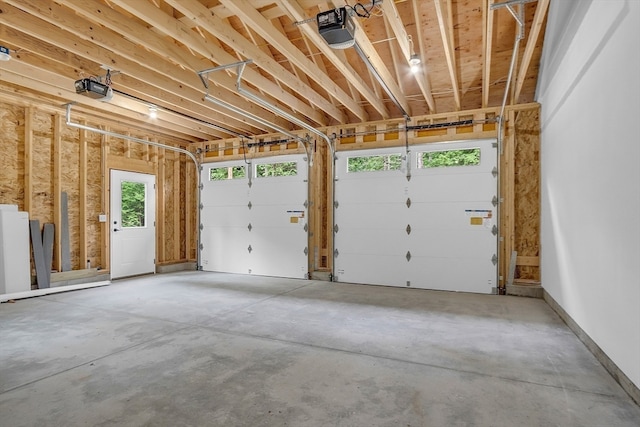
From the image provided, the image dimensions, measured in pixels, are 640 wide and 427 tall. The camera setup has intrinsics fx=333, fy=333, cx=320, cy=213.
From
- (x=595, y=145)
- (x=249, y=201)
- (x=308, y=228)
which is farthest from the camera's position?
(x=249, y=201)

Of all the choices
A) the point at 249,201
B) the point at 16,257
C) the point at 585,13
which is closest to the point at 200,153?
the point at 249,201

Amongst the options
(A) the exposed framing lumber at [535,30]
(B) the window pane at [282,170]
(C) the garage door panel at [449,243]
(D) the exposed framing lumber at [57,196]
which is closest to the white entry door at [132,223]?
(D) the exposed framing lumber at [57,196]

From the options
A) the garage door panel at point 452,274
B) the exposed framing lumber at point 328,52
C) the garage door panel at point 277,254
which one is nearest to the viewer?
the exposed framing lumber at point 328,52

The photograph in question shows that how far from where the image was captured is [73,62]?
14.2ft

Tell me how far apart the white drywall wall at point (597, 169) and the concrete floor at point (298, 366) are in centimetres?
47

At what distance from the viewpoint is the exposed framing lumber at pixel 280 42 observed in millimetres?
3156

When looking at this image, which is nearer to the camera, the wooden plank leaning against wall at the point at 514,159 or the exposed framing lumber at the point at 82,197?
the wooden plank leaning against wall at the point at 514,159

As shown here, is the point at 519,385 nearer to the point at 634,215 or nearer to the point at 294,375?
the point at 634,215

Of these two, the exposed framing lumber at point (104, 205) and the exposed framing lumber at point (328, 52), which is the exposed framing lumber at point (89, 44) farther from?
the exposed framing lumber at point (328, 52)

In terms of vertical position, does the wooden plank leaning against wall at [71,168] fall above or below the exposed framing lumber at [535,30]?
below

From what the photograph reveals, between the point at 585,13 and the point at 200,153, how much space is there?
747 cm

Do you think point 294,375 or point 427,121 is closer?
point 294,375

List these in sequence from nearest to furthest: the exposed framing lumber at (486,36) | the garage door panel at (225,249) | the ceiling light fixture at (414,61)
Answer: the exposed framing lumber at (486,36) < the ceiling light fixture at (414,61) < the garage door panel at (225,249)

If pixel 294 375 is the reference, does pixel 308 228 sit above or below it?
above
